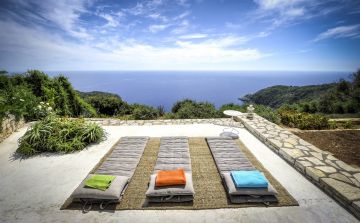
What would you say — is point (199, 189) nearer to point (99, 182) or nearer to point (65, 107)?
point (99, 182)

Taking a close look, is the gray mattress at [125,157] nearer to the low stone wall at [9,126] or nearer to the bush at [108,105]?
the low stone wall at [9,126]

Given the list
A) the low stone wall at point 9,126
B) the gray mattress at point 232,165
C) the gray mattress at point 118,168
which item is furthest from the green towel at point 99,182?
the low stone wall at point 9,126

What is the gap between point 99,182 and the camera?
3.35 m

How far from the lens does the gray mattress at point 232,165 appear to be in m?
3.23

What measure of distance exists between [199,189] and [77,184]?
8.15 ft

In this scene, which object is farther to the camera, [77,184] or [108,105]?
[108,105]

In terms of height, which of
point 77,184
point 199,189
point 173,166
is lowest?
point 77,184

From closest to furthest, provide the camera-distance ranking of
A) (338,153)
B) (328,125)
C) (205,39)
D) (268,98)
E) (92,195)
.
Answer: (92,195)
(338,153)
(328,125)
(205,39)
(268,98)

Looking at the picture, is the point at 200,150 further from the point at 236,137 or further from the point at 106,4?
the point at 106,4

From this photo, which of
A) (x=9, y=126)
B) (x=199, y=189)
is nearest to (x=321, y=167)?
(x=199, y=189)

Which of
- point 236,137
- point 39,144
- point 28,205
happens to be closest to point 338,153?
point 236,137

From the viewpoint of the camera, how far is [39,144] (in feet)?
17.5

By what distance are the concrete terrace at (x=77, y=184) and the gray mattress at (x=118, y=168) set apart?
0.25 metres

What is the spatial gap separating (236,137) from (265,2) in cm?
625
